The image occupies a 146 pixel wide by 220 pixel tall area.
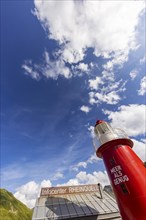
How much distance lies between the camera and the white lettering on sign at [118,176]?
40.7 feet

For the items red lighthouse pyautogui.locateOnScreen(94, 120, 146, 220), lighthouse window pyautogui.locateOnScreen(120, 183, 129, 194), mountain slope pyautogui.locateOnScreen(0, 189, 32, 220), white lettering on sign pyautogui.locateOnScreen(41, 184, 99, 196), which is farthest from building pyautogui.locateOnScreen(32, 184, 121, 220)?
Result: mountain slope pyautogui.locateOnScreen(0, 189, 32, 220)

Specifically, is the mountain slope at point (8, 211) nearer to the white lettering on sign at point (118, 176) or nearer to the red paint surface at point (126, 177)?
the red paint surface at point (126, 177)

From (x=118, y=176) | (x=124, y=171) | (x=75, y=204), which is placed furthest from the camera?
(x=75, y=204)

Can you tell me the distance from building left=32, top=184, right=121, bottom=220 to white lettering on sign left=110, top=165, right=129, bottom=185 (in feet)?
30.5

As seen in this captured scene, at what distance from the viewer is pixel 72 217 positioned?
61.4 ft

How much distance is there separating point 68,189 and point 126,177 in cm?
1618

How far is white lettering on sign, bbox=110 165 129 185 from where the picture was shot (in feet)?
40.7

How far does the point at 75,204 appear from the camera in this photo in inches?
859

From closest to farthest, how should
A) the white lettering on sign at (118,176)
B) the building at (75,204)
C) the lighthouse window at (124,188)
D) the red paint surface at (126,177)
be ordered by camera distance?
the red paint surface at (126,177)
the lighthouse window at (124,188)
the white lettering on sign at (118,176)
the building at (75,204)

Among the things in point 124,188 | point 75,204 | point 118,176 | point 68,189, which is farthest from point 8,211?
point 124,188

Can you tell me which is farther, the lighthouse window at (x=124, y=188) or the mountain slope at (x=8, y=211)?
the mountain slope at (x=8, y=211)

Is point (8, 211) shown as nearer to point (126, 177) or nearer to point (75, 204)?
→ point (75, 204)

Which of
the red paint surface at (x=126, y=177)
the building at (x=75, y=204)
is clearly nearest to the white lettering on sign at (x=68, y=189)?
the building at (x=75, y=204)

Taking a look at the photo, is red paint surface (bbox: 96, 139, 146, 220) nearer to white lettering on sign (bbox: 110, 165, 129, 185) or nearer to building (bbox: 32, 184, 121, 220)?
white lettering on sign (bbox: 110, 165, 129, 185)
